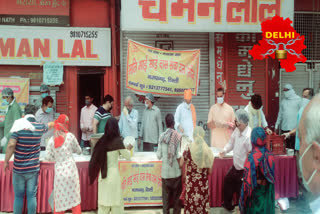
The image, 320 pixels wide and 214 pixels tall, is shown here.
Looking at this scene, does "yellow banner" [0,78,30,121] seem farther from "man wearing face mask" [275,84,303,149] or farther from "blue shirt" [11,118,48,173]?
"man wearing face mask" [275,84,303,149]

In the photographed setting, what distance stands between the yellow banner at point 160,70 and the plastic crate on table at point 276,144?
8.25ft

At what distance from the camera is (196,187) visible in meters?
5.14

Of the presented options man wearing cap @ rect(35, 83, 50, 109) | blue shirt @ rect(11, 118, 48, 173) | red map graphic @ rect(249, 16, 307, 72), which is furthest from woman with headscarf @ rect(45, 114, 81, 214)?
red map graphic @ rect(249, 16, 307, 72)

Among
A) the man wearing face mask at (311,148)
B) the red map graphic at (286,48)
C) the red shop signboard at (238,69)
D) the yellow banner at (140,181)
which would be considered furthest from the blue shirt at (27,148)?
the red map graphic at (286,48)

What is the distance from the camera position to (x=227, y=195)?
5910 mm

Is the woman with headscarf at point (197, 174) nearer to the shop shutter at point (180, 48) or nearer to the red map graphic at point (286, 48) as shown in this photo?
the shop shutter at point (180, 48)

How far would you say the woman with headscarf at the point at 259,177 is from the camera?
185 inches

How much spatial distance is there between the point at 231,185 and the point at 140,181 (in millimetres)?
1501

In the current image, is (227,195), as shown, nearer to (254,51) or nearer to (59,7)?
(254,51)

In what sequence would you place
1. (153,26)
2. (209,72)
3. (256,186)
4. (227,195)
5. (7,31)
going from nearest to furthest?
(256,186), (227,195), (153,26), (7,31), (209,72)

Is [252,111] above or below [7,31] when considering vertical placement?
below

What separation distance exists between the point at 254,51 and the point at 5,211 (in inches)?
269

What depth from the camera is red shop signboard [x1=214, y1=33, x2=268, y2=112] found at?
30.5 feet

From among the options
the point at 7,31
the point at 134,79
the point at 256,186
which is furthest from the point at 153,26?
the point at 256,186
